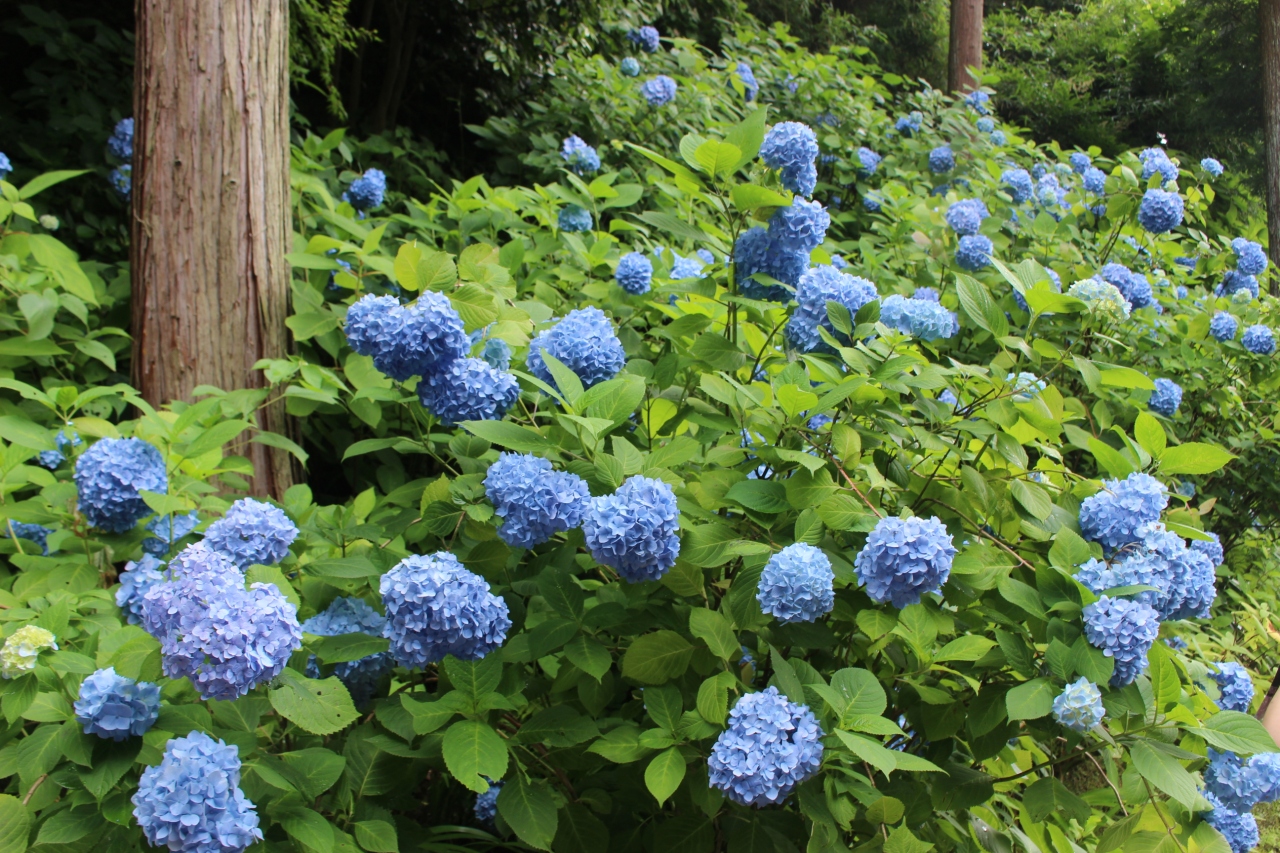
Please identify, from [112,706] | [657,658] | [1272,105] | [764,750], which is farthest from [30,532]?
[1272,105]

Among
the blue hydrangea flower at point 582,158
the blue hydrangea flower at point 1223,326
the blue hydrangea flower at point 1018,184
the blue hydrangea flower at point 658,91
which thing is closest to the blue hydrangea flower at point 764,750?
A: the blue hydrangea flower at point 582,158

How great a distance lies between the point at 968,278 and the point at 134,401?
2.00 meters

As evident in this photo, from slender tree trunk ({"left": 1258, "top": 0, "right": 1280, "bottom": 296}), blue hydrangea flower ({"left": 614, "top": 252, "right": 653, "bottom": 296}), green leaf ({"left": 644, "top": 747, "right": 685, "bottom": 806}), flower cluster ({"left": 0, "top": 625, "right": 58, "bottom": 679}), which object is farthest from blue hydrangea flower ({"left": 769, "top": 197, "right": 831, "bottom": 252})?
slender tree trunk ({"left": 1258, "top": 0, "right": 1280, "bottom": 296})

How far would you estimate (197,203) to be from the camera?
9.53 ft

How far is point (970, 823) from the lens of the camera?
1807 millimetres

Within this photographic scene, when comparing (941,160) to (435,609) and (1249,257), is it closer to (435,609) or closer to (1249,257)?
(1249,257)

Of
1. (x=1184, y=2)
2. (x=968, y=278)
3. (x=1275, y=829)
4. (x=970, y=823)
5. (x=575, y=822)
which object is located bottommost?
(x=1275, y=829)

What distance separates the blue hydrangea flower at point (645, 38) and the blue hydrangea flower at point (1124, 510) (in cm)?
543

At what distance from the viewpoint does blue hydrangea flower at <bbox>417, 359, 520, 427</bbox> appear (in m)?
1.56

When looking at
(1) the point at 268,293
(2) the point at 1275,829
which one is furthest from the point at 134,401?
(2) the point at 1275,829

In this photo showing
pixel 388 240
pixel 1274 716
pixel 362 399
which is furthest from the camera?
pixel 388 240

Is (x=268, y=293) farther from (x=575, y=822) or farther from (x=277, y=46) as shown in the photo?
(x=575, y=822)

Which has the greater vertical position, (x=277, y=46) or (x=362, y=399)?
(x=277, y=46)

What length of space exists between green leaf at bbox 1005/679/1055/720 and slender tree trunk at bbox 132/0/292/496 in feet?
8.09
